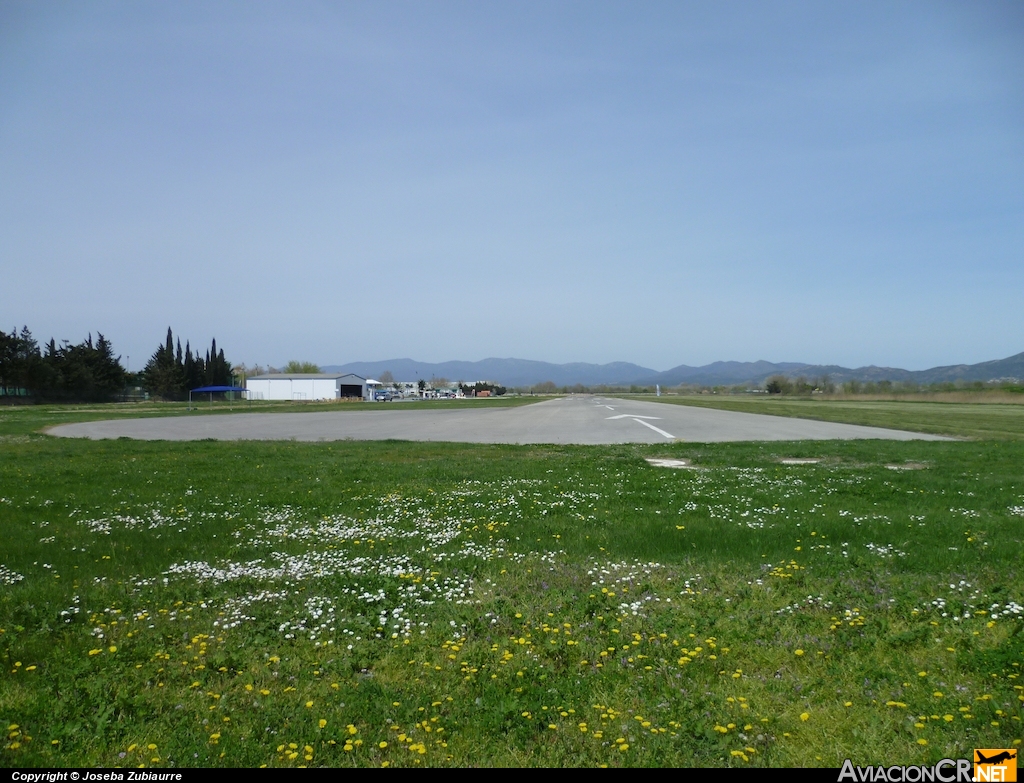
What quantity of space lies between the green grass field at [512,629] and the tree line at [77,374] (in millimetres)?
88680

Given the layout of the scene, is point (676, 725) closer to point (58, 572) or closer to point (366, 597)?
point (366, 597)

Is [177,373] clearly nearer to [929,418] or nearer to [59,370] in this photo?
[59,370]

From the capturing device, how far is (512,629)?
676cm

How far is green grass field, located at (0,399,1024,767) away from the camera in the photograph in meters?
4.68

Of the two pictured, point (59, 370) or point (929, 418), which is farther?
point (59, 370)

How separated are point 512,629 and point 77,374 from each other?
106 m

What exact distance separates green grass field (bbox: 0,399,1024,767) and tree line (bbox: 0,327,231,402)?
88.7 m

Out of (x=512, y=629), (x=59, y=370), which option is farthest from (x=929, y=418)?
(x=59, y=370)

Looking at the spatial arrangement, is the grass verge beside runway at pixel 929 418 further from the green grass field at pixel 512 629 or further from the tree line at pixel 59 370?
the tree line at pixel 59 370

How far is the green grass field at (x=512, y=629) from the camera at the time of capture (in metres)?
4.68

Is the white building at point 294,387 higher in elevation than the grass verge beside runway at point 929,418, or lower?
higher

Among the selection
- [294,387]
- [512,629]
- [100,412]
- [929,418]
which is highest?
[294,387]

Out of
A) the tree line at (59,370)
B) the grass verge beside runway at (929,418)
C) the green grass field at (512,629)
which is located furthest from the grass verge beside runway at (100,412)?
the grass verge beside runway at (929,418)

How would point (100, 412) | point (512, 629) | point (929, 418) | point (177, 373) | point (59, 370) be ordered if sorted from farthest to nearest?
point (177, 373)
point (59, 370)
point (100, 412)
point (929, 418)
point (512, 629)
